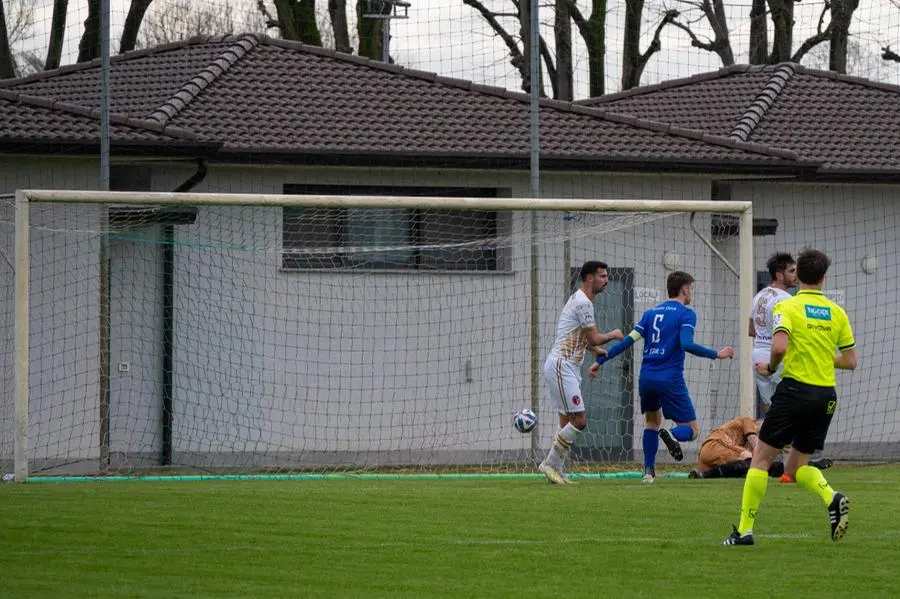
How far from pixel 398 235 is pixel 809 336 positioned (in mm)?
11116

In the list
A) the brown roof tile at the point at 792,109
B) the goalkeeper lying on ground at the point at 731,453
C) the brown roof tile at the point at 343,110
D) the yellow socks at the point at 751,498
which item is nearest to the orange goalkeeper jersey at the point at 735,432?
the goalkeeper lying on ground at the point at 731,453

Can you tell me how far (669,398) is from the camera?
1470 centimetres

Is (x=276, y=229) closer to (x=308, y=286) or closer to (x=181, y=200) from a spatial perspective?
(x=308, y=286)

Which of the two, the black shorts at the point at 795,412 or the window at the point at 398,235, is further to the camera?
the window at the point at 398,235

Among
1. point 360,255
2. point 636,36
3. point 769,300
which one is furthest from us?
point 636,36

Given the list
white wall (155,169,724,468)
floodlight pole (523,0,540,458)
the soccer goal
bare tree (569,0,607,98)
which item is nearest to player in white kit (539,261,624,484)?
the soccer goal

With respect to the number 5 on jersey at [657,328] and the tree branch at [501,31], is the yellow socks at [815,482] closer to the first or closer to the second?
the number 5 on jersey at [657,328]

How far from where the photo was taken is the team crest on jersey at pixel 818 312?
9477mm

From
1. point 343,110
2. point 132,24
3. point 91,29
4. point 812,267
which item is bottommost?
point 812,267

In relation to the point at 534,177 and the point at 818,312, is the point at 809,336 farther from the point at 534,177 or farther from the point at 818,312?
the point at 534,177

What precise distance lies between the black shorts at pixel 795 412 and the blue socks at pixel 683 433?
5068 mm

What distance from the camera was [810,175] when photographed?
70.4ft

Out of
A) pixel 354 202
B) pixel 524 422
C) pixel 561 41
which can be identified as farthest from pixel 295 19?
pixel 524 422

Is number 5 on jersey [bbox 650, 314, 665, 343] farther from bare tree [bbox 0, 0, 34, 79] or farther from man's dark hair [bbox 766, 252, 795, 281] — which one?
bare tree [bbox 0, 0, 34, 79]
